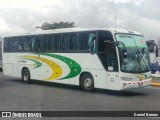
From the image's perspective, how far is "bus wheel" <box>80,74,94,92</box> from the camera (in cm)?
1828

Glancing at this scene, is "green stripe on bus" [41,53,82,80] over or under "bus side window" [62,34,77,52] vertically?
under

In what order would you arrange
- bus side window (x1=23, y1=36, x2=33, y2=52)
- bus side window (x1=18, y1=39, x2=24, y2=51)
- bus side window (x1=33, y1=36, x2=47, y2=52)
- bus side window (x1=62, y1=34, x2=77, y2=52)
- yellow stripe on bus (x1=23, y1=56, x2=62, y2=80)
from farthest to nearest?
bus side window (x1=18, y1=39, x2=24, y2=51) → bus side window (x1=23, y1=36, x2=33, y2=52) → bus side window (x1=33, y1=36, x2=47, y2=52) → yellow stripe on bus (x1=23, y1=56, x2=62, y2=80) → bus side window (x1=62, y1=34, x2=77, y2=52)

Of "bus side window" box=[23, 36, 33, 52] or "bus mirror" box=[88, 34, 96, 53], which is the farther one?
"bus side window" box=[23, 36, 33, 52]

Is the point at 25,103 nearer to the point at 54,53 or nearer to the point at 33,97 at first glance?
the point at 33,97

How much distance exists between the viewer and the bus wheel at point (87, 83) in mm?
18281

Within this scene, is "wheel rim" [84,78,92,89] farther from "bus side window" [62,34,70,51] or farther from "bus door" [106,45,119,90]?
"bus side window" [62,34,70,51]

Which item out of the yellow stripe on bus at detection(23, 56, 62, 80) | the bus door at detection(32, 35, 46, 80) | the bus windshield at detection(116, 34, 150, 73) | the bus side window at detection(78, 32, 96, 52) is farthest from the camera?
the bus door at detection(32, 35, 46, 80)

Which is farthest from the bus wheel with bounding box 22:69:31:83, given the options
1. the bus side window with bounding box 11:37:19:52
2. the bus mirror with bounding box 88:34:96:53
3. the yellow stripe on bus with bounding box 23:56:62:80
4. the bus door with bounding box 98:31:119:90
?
the bus door with bounding box 98:31:119:90

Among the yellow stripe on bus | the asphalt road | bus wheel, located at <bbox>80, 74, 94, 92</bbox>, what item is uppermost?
the yellow stripe on bus

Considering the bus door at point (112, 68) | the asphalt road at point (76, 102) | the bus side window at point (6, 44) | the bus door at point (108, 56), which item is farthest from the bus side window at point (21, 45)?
the bus door at point (112, 68)

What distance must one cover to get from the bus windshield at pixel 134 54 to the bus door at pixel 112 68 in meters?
0.32

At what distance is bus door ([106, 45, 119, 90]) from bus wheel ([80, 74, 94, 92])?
1261 millimetres

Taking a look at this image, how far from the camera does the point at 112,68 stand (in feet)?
55.7

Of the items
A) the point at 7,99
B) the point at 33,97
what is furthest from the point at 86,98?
the point at 7,99
